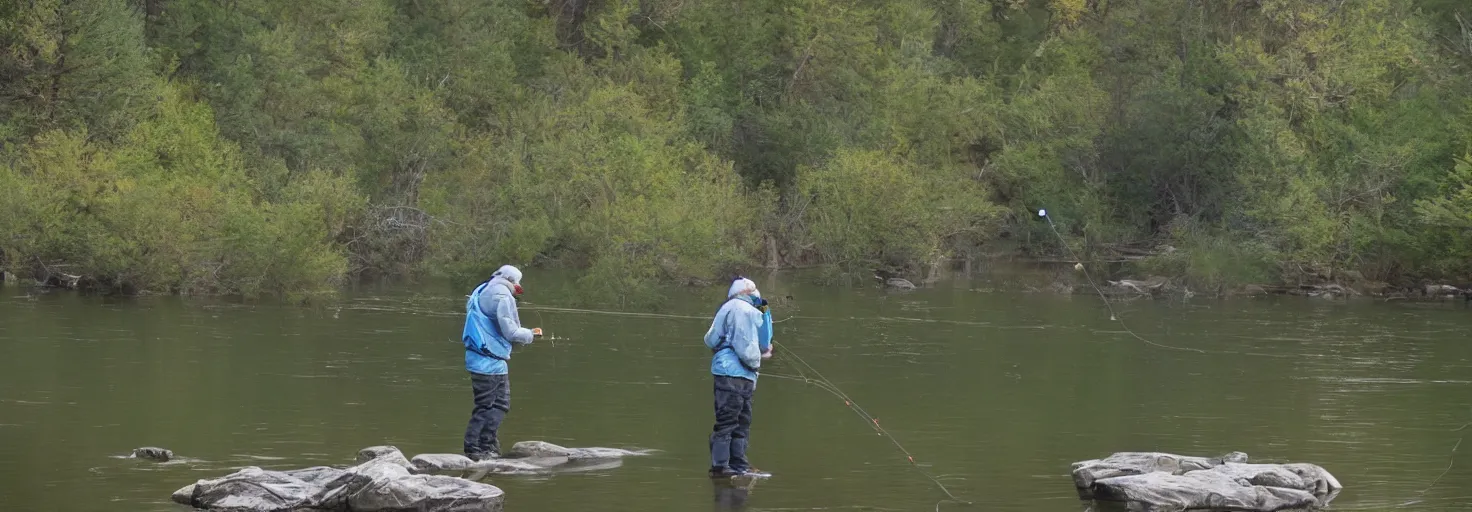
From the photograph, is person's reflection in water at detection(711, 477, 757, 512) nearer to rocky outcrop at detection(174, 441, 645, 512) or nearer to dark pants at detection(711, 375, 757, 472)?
dark pants at detection(711, 375, 757, 472)

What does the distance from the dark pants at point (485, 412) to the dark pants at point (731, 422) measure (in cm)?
186

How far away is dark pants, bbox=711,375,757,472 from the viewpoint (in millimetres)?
14695

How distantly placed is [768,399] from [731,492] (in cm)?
734

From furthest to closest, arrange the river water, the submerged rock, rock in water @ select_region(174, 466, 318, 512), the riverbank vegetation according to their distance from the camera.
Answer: the riverbank vegetation, the river water, the submerged rock, rock in water @ select_region(174, 466, 318, 512)

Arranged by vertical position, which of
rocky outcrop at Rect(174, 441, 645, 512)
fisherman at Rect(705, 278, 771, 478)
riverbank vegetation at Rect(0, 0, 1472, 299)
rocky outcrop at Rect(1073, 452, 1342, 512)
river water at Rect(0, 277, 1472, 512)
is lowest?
river water at Rect(0, 277, 1472, 512)

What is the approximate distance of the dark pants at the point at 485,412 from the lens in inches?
601

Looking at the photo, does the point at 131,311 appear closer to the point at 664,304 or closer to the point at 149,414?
the point at 664,304

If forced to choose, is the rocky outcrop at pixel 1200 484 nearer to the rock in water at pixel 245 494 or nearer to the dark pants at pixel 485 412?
the dark pants at pixel 485 412

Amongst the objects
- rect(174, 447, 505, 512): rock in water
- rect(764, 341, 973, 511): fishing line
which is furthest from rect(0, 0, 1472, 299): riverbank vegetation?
rect(174, 447, 505, 512): rock in water

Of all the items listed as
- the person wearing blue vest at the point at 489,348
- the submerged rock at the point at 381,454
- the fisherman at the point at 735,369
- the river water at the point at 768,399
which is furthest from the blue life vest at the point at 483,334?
the fisherman at the point at 735,369

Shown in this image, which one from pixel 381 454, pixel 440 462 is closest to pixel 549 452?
pixel 440 462

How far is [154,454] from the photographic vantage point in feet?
49.6

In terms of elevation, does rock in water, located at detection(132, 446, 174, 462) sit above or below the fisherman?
below

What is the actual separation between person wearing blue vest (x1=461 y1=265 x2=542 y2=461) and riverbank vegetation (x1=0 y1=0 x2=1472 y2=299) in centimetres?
2194
